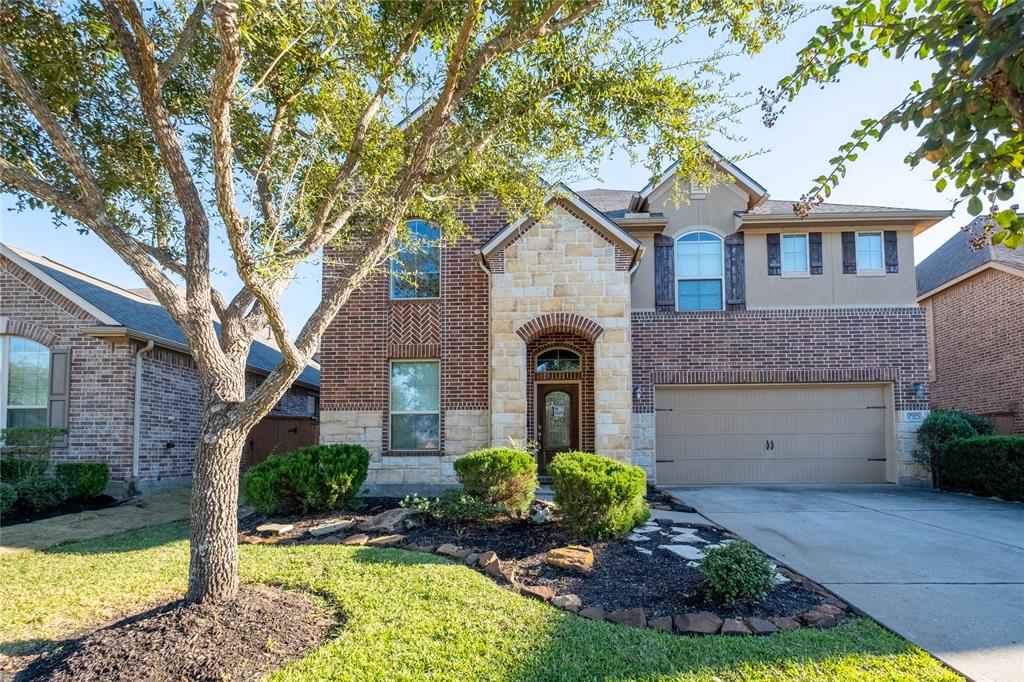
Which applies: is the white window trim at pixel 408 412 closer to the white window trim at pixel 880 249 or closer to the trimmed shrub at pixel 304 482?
the trimmed shrub at pixel 304 482

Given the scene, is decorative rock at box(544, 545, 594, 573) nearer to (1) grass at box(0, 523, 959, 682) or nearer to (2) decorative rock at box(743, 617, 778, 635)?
(1) grass at box(0, 523, 959, 682)

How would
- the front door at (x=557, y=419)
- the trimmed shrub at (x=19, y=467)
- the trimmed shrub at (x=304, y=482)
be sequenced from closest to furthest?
the trimmed shrub at (x=304, y=482), the trimmed shrub at (x=19, y=467), the front door at (x=557, y=419)

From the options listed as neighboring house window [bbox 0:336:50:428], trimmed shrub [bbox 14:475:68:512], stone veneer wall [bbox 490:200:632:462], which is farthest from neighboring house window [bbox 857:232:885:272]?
neighboring house window [bbox 0:336:50:428]

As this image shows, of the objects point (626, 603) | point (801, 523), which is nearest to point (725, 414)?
point (801, 523)

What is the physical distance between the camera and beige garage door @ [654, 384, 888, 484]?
12.8 m

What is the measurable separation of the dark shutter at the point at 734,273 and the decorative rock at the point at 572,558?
27.5ft

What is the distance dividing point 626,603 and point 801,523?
4.36 meters

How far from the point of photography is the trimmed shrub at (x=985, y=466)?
10398 mm

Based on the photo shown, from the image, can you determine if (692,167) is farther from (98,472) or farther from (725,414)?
(98,472)

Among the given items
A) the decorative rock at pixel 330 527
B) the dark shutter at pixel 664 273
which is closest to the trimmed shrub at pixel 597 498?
the decorative rock at pixel 330 527

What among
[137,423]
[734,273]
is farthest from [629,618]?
[137,423]

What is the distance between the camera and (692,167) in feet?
23.3

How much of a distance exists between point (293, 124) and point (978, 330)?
16.6m

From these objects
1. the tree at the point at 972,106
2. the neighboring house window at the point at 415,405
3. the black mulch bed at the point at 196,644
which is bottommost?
the black mulch bed at the point at 196,644
